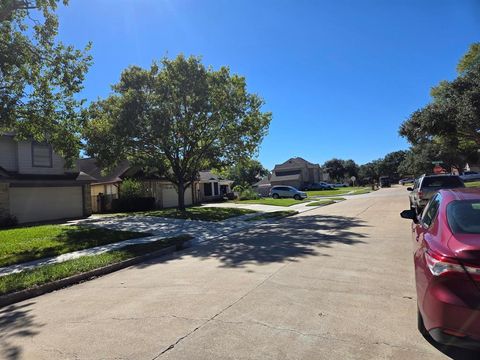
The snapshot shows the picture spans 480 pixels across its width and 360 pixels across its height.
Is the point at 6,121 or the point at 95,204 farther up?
the point at 6,121

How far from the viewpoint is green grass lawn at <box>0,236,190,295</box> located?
25.7 ft

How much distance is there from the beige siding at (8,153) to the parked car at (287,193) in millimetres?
29794

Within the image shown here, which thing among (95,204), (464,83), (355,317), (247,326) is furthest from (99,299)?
(95,204)

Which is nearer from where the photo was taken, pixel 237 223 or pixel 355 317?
pixel 355 317

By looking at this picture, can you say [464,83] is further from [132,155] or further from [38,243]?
[38,243]

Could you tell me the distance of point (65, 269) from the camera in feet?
29.5

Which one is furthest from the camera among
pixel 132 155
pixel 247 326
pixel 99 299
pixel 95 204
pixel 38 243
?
pixel 95 204

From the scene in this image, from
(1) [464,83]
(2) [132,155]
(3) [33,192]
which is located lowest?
(3) [33,192]

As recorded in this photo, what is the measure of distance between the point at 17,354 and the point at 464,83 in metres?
24.2

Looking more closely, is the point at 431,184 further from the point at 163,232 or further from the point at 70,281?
the point at 70,281

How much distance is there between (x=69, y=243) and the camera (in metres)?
13.3

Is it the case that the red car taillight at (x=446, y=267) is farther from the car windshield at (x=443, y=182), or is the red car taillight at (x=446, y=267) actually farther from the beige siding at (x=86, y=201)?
the beige siding at (x=86, y=201)

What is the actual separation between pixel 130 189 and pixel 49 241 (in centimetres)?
1571

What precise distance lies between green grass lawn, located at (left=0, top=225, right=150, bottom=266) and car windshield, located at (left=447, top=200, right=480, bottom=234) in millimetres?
10398
